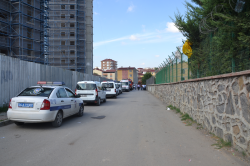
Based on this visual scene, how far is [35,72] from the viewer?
13875 millimetres

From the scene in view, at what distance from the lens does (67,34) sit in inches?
2010

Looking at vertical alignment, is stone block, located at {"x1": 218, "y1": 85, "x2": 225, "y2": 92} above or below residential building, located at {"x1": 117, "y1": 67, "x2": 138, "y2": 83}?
below

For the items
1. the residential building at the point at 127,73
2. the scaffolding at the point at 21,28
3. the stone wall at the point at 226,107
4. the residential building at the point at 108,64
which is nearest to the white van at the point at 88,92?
the stone wall at the point at 226,107

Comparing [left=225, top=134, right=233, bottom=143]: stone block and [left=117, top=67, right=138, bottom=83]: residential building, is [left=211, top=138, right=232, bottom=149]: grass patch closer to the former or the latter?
[left=225, top=134, right=233, bottom=143]: stone block

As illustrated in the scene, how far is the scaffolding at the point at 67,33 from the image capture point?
49.3 metres

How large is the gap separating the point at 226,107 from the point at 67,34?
50.5 metres

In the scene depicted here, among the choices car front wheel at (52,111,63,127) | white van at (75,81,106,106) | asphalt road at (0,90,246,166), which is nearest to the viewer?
asphalt road at (0,90,246,166)

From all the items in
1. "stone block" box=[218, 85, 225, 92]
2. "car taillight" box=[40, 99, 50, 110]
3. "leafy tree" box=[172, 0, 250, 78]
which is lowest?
"car taillight" box=[40, 99, 50, 110]

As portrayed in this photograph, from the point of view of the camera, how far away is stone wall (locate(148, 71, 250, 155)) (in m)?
4.36

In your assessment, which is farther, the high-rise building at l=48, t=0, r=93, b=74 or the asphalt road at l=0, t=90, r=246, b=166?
the high-rise building at l=48, t=0, r=93, b=74

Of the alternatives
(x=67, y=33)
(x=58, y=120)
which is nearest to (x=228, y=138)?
(x=58, y=120)

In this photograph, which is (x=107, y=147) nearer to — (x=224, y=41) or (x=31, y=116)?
(x=31, y=116)

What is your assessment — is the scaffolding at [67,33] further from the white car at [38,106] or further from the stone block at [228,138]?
the stone block at [228,138]

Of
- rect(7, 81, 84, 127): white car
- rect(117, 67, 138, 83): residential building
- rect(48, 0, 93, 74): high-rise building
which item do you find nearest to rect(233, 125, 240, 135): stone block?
rect(7, 81, 84, 127): white car
